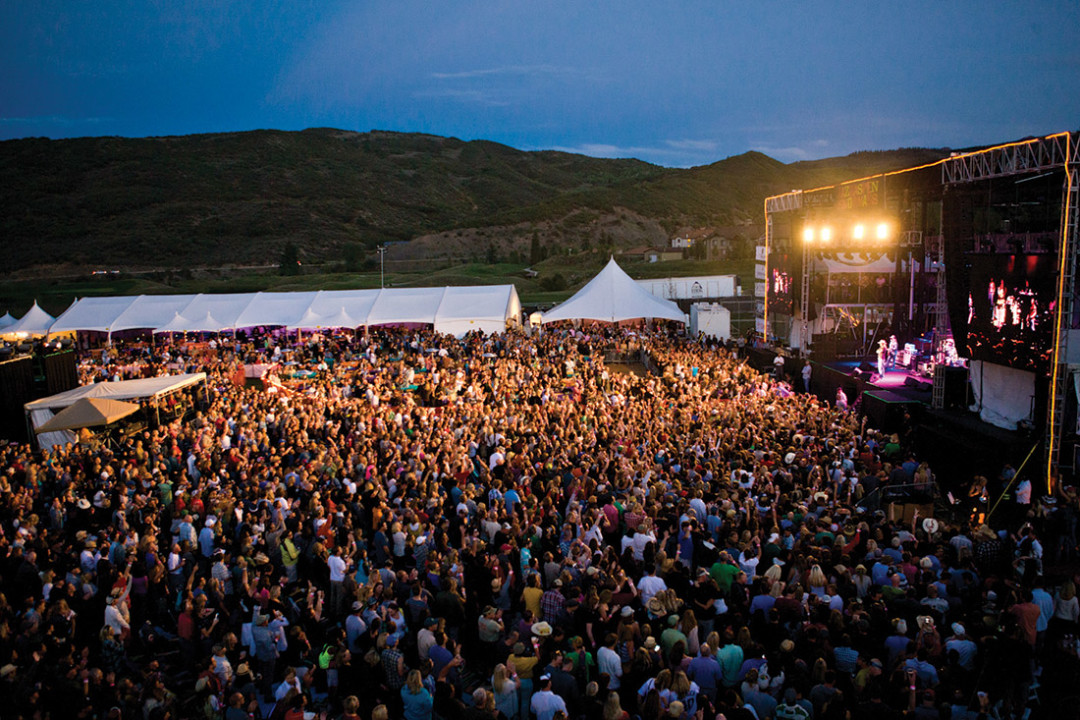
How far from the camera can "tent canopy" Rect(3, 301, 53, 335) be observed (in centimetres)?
2461

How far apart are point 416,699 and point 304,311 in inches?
855

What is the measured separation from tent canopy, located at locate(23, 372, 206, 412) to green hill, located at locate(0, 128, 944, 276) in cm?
4757

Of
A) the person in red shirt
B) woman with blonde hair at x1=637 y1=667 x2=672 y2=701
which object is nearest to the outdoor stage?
the person in red shirt

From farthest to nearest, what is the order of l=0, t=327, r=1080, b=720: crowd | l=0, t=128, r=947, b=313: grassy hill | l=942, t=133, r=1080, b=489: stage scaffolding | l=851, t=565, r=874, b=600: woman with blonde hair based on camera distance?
1. l=0, t=128, r=947, b=313: grassy hill
2. l=942, t=133, r=1080, b=489: stage scaffolding
3. l=851, t=565, r=874, b=600: woman with blonde hair
4. l=0, t=327, r=1080, b=720: crowd

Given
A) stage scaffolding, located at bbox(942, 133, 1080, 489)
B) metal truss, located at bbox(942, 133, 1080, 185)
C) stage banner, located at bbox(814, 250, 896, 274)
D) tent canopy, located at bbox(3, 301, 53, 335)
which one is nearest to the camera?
stage scaffolding, located at bbox(942, 133, 1080, 489)

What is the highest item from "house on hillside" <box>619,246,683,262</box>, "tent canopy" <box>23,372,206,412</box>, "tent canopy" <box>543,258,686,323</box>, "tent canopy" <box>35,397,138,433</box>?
"house on hillside" <box>619,246,683,262</box>

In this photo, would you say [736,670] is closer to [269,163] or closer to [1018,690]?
[1018,690]

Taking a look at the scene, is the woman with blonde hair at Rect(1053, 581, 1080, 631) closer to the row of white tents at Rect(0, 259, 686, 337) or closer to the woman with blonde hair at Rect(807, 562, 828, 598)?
the woman with blonde hair at Rect(807, 562, 828, 598)

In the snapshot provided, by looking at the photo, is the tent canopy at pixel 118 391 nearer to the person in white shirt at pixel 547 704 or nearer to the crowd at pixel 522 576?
the crowd at pixel 522 576

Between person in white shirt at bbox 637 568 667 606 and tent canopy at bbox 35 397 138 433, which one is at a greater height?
tent canopy at bbox 35 397 138 433

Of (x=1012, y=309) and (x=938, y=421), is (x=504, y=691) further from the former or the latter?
(x=938, y=421)

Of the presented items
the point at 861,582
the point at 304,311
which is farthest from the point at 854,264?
the point at 304,311

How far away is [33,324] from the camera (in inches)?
984

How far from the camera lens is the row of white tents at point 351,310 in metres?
23.5
